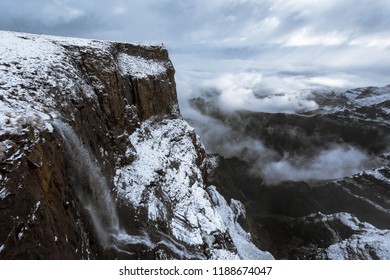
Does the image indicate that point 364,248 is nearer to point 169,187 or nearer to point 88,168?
point 169,187

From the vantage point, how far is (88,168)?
15.5 meters

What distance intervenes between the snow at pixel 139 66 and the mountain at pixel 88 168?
0.21 meters

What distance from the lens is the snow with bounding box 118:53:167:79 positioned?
32906 mm

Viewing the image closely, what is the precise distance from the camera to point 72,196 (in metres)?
12.5

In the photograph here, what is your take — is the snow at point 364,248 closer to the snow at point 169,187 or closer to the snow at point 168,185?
the snow at point 169,187

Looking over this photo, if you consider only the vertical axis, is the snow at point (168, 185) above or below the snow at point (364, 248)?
above

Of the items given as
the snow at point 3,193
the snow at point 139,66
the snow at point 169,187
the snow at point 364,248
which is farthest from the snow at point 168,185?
the snow at point 364,248

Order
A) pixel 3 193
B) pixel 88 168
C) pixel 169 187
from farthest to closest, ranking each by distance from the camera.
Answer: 1. pixel 169 187
2. pixel 88 168
3. pixel 3 193

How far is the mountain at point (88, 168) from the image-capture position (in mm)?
9281

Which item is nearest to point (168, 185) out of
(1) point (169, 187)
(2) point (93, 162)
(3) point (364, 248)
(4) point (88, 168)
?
(1) point (169, 187)

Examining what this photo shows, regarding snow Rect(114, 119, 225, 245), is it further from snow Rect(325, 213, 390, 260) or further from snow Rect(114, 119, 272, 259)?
snow Rect(325, 213, 390, 260)

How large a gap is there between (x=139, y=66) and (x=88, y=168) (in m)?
23.3

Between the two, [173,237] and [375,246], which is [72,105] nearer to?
[173,237]
